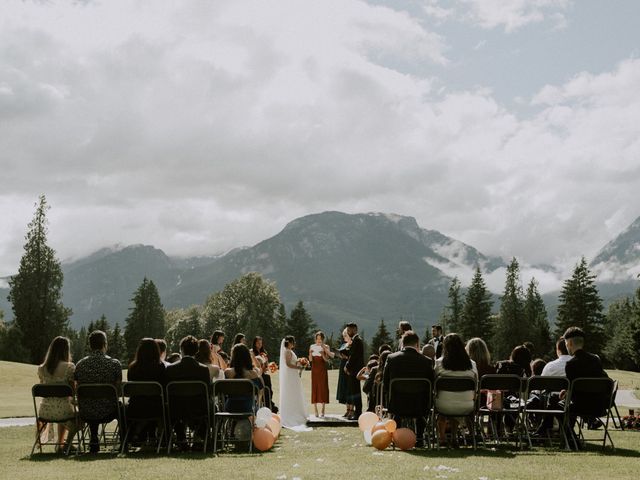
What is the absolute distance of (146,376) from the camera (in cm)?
1133

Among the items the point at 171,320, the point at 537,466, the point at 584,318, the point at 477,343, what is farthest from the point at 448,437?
the point at 171,320

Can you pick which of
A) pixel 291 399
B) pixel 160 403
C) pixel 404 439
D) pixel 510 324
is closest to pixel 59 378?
pixel 160 403

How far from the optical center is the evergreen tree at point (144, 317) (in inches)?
3814

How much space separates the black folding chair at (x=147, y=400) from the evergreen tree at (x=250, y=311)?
78596mm

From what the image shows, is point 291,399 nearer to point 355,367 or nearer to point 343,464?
point 355,367

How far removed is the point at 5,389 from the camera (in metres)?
37.8

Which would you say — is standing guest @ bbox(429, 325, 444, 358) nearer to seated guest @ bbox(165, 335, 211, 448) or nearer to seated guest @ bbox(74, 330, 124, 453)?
seated guest @ bbox(165, 335, 211, 448)

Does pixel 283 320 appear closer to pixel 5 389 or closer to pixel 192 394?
pixel 5 389

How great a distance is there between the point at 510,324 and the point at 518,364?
287ft

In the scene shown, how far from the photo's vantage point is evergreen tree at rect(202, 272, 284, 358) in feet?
301

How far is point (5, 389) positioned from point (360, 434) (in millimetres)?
30592

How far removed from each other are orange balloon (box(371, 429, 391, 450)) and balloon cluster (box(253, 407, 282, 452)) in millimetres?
1795

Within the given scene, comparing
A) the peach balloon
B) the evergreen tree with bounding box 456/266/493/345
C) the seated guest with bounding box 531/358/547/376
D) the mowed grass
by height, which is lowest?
the mowed grass

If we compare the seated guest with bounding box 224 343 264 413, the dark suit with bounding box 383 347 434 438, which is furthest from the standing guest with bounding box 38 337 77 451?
the dark suit with bounding box 383 347 434 438
